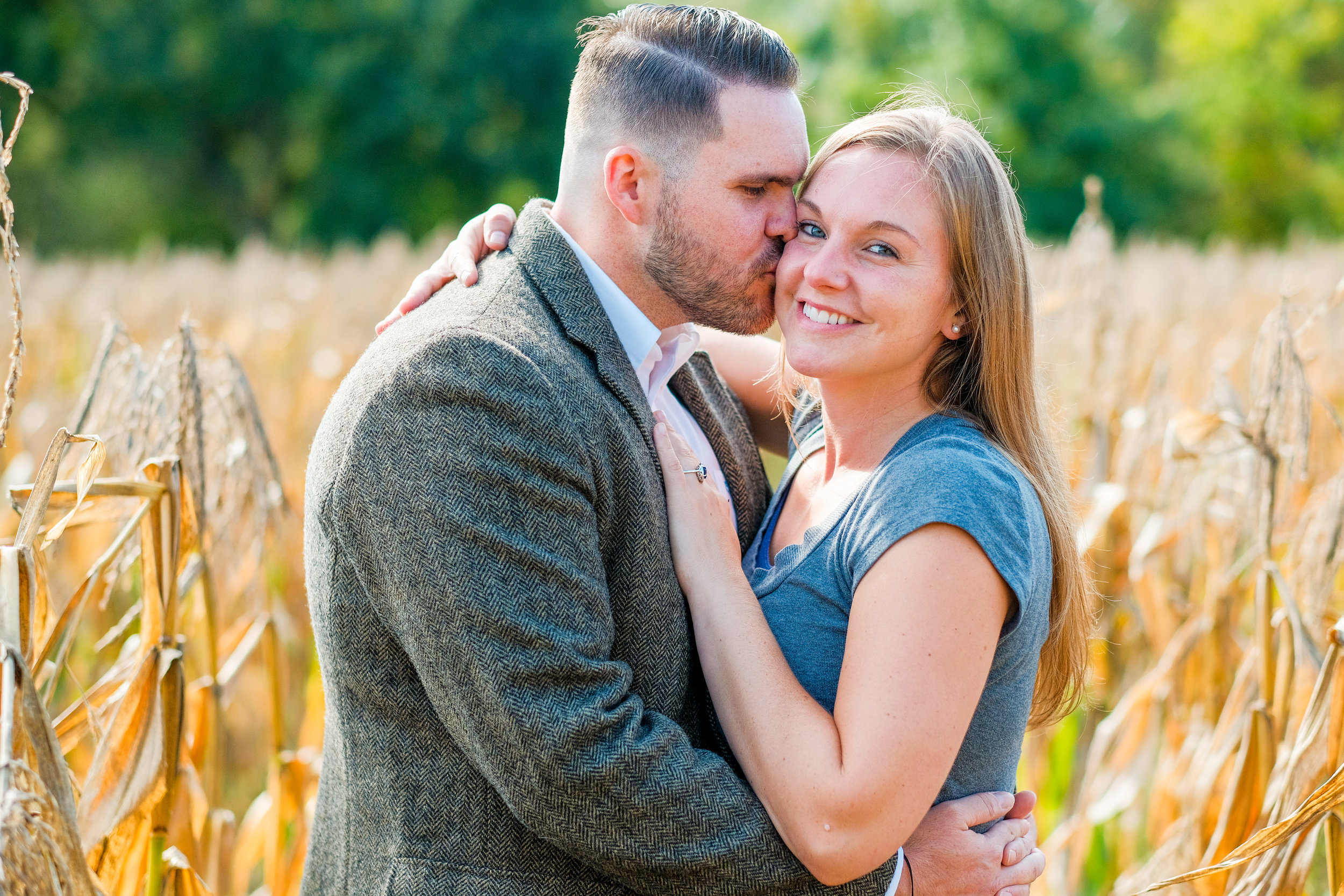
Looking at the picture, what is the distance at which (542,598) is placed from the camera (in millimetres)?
1594

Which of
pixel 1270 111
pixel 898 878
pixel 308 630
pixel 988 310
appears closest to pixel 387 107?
pixel 308 630

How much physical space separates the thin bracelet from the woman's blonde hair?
1.81 ft

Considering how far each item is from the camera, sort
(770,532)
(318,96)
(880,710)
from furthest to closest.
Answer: (318,96)
(770,532)
(880,710)

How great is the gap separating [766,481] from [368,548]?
112 centimetres

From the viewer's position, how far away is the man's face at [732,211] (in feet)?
7.14

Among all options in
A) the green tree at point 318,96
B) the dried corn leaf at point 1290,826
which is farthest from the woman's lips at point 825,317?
the green tree at point 318,96

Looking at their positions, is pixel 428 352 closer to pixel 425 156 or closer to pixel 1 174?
pixel 1 174

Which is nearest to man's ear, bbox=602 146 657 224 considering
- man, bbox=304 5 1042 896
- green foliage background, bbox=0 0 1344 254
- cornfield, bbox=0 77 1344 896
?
man, bbox=304 5 1042 896

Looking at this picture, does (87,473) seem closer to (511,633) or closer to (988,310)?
(511,633)

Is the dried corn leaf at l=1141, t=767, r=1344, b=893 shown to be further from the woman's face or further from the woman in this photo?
the woman's face

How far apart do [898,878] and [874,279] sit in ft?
3.35

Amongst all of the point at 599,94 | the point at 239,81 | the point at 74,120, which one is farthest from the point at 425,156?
the point at 599,94

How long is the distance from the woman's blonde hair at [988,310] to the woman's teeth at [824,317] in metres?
0.19

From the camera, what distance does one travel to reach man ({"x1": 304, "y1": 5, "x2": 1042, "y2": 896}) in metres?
1.59
